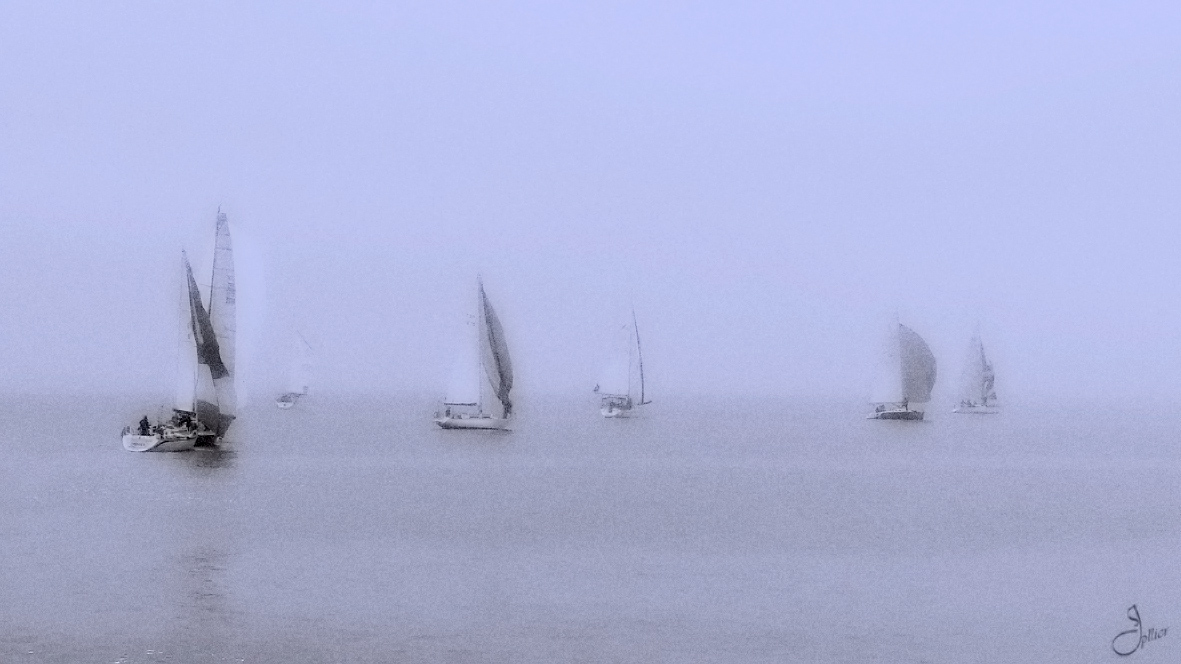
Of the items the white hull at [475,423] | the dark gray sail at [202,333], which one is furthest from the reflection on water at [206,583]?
the white hull at [475,423]

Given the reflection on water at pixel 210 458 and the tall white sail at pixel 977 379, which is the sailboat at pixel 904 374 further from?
the reflection on water at pixel 210 458

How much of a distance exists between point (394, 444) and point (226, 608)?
7399 cm

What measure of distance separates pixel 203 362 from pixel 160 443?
572cm

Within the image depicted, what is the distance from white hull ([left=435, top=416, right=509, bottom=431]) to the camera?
316 feet

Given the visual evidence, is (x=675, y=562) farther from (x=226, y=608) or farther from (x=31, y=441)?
(x=31, y=441)

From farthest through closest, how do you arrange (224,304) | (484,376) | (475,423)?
1. (475,423)
2. (484,376)
3. (224,304)

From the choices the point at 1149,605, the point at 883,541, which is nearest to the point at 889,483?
the point at 883,541

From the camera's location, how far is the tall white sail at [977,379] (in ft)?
505

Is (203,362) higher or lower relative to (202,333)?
lower

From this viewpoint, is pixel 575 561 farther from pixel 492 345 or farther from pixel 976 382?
pixel 976 382

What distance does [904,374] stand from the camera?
397ft

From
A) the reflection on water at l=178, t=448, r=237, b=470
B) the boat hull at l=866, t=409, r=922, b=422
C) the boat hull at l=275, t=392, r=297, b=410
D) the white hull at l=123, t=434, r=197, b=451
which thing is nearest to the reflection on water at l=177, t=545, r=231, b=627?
the reflection on water at l=178, t=448, r=237, b=470

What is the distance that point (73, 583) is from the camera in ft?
113
